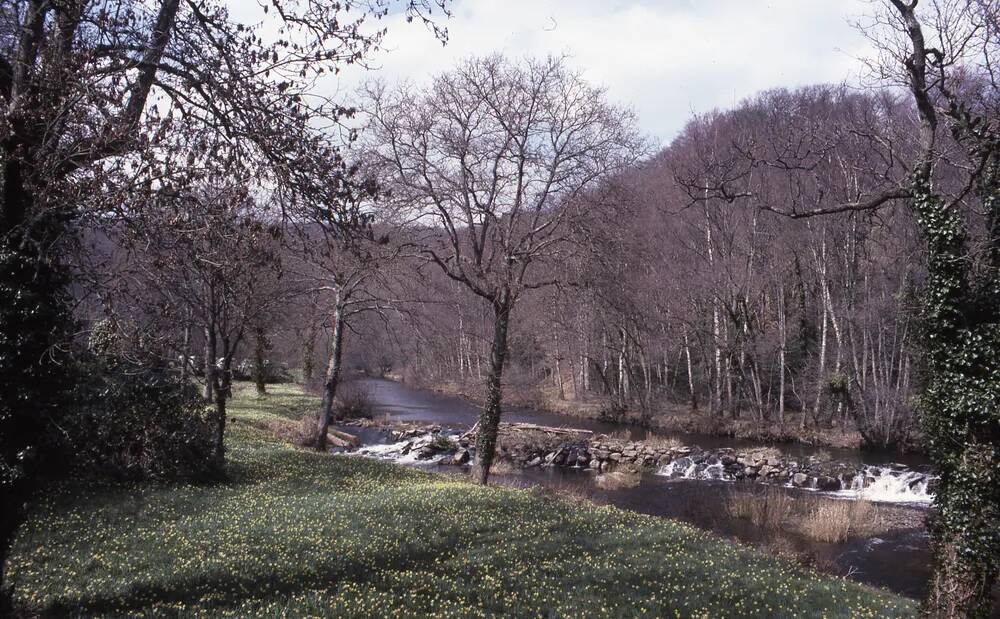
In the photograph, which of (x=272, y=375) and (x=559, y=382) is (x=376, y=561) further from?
(x=272, y=375)

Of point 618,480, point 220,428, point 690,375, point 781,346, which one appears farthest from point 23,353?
point 690,375

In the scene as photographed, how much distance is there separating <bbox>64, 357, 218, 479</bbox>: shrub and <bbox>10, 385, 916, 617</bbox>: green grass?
2.26 feet

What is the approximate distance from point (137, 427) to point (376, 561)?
689 cm

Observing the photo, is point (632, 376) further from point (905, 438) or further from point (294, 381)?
point (294, 381)

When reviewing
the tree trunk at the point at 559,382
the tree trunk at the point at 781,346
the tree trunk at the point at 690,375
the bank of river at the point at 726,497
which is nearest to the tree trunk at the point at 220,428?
the bank of river at the point at 726,497

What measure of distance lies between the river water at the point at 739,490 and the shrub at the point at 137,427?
10437 millimetres

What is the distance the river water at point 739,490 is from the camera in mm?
13453

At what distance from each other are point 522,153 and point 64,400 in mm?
14410

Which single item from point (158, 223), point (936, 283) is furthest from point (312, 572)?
point (936, 283)

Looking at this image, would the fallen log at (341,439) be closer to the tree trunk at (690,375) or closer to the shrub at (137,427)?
the shrub at (137,427)

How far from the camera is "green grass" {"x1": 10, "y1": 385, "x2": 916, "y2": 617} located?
21.8ft

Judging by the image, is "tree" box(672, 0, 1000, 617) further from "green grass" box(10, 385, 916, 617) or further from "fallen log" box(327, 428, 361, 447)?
"fallen log" box(327, 428, 361, 447)

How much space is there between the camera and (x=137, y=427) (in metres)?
12.2

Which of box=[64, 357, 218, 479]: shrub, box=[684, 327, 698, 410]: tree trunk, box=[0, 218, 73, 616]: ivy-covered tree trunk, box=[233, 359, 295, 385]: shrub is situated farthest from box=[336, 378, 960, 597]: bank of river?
box=[0, 218, 73, 616]: ivy-covered tree trunk
